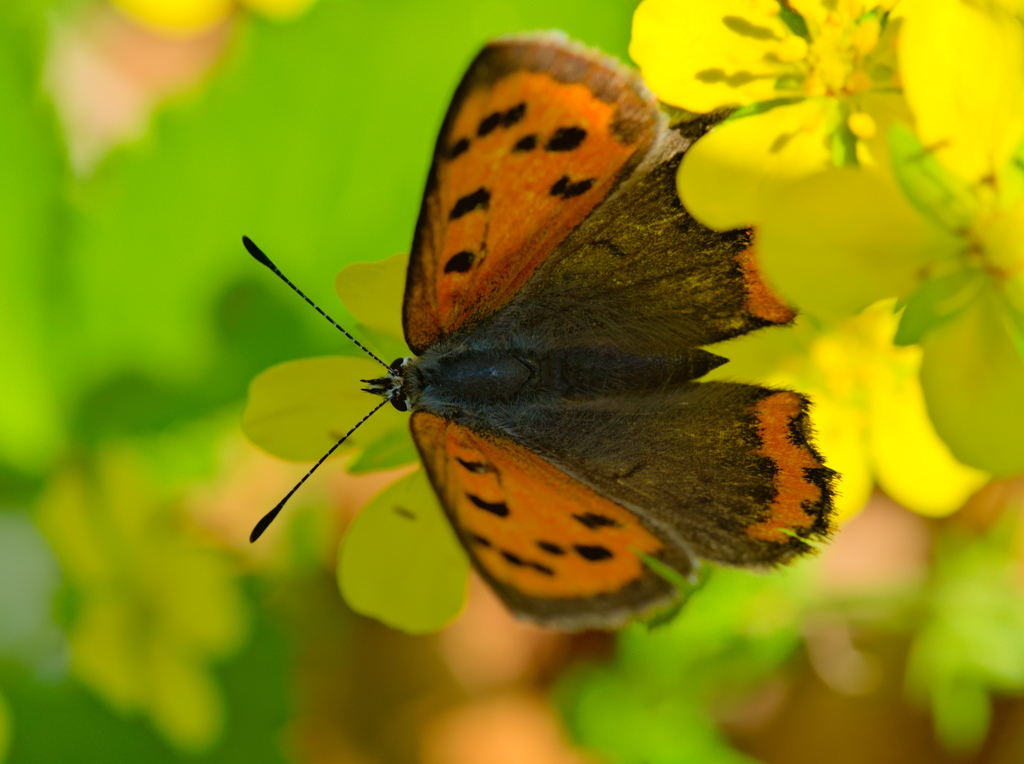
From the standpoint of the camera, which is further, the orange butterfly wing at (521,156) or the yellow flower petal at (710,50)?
the yellow flower petal at (710,50)

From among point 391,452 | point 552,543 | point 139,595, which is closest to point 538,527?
point 552,543

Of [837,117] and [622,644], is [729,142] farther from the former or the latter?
[622,644]

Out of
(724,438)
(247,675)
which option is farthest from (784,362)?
(247,675)

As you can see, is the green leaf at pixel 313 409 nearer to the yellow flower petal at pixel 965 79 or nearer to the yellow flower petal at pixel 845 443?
the yellow flower petal at pixel 845 443

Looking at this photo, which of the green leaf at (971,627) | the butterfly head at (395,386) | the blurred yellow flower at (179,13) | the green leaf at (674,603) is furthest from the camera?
the blurred yellow flower at (179,13)

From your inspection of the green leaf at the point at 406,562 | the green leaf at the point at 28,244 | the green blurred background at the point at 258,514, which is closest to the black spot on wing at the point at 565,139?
the green leaf at the point at 406,562

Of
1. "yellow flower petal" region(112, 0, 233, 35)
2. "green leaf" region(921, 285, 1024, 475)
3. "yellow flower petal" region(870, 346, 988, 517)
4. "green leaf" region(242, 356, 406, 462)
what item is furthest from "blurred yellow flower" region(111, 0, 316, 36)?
"green leaf" region(921, 285, 1024, 475)

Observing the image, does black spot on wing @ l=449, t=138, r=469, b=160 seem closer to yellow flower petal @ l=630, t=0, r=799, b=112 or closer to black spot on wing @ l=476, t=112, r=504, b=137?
black spot on wing @ l=476, t=112, r=504, b=137
